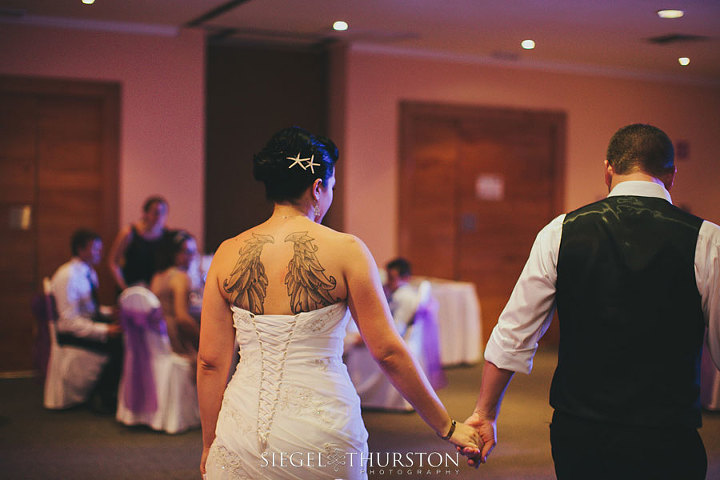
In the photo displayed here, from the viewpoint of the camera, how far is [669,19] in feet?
18.4

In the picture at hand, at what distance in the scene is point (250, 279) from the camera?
79.0 inches

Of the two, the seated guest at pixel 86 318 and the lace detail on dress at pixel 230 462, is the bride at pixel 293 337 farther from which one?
the seated guest at pixel 86 318

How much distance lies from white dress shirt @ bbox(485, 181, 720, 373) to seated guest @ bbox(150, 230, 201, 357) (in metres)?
2.80

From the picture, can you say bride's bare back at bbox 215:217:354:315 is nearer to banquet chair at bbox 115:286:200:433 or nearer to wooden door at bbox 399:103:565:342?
banquet chair at bbox 115:286:200:433

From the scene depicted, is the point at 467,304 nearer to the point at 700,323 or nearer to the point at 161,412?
the point at 161,412

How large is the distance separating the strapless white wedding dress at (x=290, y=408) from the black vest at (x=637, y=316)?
2.00ft

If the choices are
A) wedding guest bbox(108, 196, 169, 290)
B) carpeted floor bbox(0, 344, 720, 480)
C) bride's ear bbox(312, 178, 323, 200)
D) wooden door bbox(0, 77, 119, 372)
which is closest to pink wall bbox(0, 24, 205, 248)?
wooden door bbox(0, 77, 119, 372)

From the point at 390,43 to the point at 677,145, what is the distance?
3690 mm

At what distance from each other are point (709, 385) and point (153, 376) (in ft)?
11.9

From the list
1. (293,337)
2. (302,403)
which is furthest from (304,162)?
(302,403)

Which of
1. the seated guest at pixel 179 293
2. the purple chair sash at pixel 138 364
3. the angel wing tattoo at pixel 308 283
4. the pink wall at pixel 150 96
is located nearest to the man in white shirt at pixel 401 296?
the seated guest at pixel 179 293

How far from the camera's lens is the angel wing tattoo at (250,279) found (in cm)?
199

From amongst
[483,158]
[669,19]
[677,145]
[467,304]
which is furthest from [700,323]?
[677,145]

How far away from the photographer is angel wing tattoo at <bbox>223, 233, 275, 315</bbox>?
199cm
